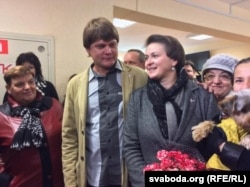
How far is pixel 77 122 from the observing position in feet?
4.54

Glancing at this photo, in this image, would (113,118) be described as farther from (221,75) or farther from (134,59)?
(134,59)

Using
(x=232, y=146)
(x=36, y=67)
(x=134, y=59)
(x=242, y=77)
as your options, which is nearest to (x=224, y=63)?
(x=242, y=77)

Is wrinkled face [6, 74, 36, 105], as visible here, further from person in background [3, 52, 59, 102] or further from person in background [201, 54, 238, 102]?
person in background [201, 54, 238, 102]

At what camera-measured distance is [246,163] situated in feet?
2.86


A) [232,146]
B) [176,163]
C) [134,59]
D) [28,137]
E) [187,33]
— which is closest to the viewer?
[232,146]

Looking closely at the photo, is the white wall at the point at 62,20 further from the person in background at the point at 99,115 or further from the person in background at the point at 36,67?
the person in background at the point at 99,115

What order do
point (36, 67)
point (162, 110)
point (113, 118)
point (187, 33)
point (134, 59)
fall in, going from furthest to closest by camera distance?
point (187, 33) → point (134, 59) → point (36, 67) → point (113, 118) → point (162, 110)

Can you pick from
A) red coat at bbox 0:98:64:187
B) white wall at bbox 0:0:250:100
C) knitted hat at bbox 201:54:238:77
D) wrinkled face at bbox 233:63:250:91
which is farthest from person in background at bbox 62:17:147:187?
white wall at bbox 0:0:250:100

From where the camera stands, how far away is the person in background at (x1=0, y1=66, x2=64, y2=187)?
141 centimetres

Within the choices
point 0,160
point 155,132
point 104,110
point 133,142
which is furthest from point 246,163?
point 0,160

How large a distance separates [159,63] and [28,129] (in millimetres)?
779

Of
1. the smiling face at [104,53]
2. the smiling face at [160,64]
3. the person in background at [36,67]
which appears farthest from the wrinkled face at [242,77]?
the person in background at [36,67]

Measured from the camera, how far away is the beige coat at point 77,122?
1336 millimetres

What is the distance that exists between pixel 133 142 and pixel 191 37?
523 cm
